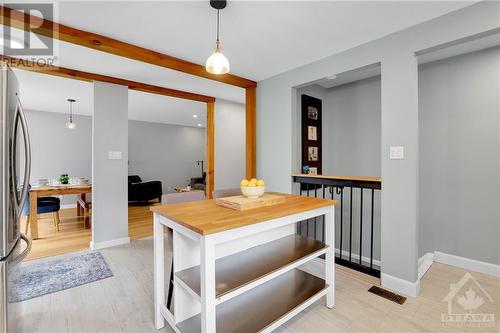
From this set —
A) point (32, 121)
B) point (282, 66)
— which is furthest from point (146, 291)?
point (32, 121)

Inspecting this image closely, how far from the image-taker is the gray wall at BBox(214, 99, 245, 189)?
15.4 feet

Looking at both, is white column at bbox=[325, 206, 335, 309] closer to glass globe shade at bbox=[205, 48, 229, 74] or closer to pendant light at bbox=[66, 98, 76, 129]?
glass globe shade at bbox=[205, 48, 229, 74]

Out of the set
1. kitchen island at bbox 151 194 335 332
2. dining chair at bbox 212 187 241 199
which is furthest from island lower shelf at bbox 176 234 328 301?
dining chair at bbox 212 187 241 199

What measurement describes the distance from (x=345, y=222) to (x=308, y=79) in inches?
94.1

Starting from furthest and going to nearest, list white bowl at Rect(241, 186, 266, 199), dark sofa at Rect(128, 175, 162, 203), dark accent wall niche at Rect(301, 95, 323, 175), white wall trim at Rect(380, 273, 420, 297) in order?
dark sofa at Rect(128, 175, 162, 203)
dark accent wall niche at Rect(301, 95, 323, 175)
white wall trim at Rect(380, 273, 420, 297)
white bowl at Rect(241, 186, 266, 199)

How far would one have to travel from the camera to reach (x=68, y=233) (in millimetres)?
4074

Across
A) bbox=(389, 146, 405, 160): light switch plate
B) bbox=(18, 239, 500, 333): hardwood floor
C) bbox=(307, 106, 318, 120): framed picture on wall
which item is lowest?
bbox=(18, 239, 500, 333): hardwood floor

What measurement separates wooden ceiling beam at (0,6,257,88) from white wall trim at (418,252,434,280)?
3483 millimetres

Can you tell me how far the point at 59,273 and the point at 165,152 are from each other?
5.82 meters

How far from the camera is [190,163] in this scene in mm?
8742

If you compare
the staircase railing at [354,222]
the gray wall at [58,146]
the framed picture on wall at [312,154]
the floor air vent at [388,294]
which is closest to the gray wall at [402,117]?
the floor air vent at [388,294]

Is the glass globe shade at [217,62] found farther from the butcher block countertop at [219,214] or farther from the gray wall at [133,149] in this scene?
the gray wall at [133,149]

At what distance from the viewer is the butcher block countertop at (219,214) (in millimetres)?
1298

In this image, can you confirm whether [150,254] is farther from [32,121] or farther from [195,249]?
[32,121]
